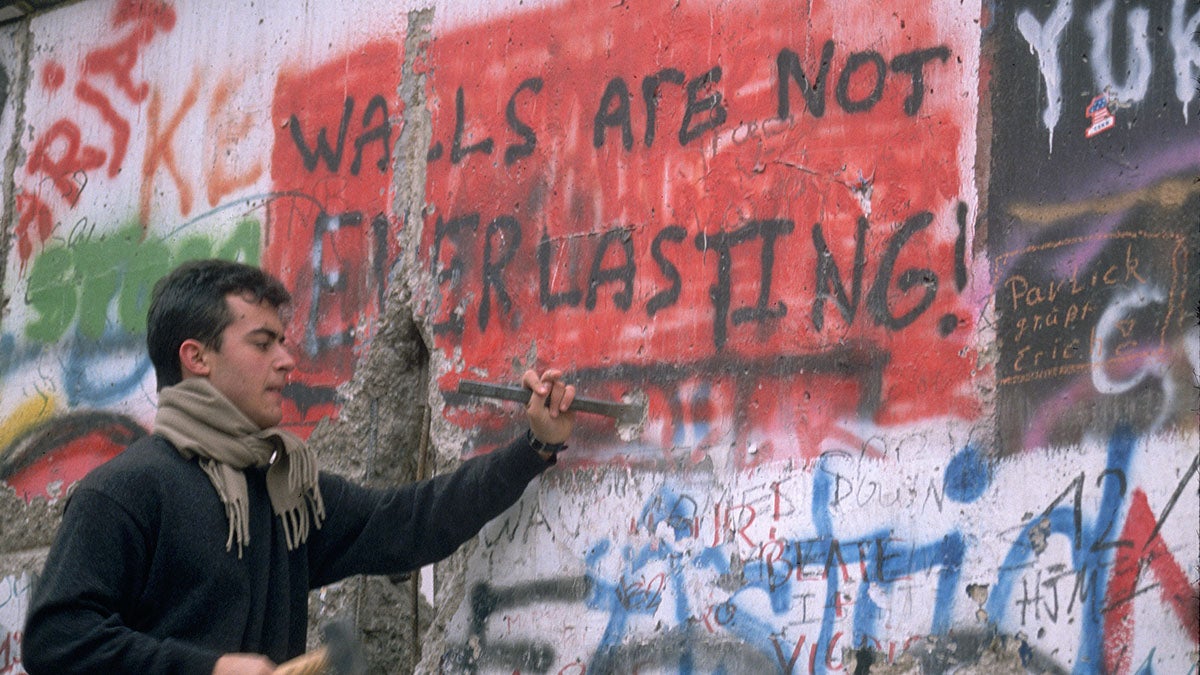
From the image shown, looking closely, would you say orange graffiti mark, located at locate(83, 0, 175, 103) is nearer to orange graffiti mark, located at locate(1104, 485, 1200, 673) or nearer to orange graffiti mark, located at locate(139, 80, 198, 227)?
orange graffiti mark, located at locate(139, 80, 198, 227)

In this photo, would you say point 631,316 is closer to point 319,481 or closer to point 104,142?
point 319,481

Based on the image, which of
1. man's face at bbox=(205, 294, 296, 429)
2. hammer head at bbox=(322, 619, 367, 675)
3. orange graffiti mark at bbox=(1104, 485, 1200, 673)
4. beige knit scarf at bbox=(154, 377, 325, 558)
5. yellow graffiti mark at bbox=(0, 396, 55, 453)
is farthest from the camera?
yellow graffiti mark at bbox=(0, 396, 55, 453)

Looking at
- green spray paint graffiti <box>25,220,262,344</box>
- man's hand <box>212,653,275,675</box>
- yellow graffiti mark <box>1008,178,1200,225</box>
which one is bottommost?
man's hand <box>212,653,275,675</box>

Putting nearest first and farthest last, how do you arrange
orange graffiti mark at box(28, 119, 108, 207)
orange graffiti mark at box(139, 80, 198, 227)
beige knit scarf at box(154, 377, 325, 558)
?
beige knit scarf at box(154, 377, 325, 558), orange graffiti mark at box(139, 80, 198, 227), orange graffiti mark at box(28, 119, 108, 207)

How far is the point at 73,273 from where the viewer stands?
5.08 m

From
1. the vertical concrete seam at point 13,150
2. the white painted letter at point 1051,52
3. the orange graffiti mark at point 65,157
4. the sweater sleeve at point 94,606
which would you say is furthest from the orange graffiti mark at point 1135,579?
the vertical concrete seam at point 13,150

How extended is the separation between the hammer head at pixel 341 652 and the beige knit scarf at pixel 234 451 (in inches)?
13.6

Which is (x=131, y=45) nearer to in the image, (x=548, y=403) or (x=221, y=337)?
(x=221, y=337)

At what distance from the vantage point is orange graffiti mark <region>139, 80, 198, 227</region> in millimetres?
4863

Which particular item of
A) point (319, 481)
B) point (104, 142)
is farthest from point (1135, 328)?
point (104, 142)

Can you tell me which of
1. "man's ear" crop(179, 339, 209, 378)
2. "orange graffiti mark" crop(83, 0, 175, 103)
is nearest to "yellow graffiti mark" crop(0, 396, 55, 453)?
"orange graffiti mark" crop(83, 0, 175, 103)

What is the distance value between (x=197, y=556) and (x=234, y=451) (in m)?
0.30

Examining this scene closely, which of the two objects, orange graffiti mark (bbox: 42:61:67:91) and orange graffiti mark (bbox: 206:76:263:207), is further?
orange graffiti mark (bbox: 42:61:67:91)

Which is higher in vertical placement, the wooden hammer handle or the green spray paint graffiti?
the green spray paint graffiti
